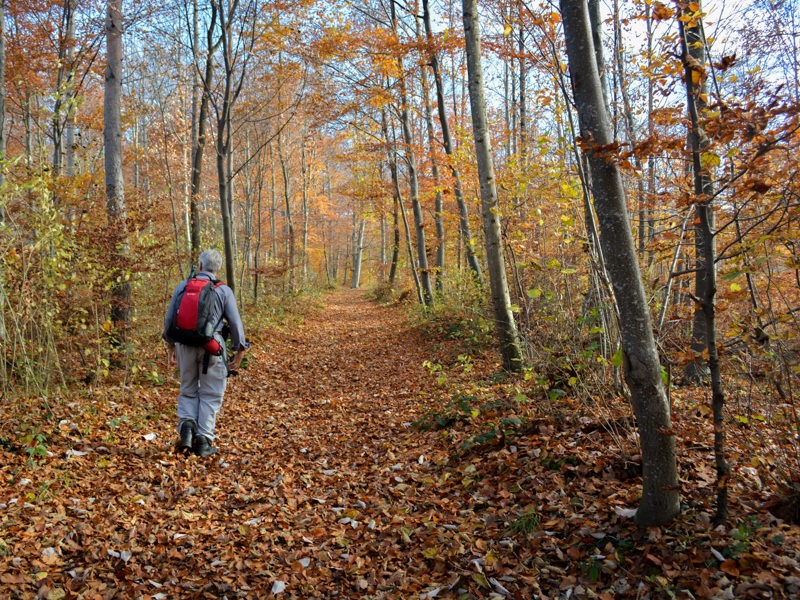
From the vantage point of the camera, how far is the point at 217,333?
5008mm

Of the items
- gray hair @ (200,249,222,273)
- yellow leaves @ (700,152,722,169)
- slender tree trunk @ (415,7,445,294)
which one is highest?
slender tree trunk @ (415,7,445,294)

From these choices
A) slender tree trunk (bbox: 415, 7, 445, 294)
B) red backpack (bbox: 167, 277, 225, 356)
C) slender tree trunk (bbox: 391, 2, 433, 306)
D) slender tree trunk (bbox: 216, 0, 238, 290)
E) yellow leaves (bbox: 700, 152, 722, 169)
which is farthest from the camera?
slender tree trunk (bbox: 391, 2, 433, 306)

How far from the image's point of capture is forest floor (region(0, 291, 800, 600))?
263 cm

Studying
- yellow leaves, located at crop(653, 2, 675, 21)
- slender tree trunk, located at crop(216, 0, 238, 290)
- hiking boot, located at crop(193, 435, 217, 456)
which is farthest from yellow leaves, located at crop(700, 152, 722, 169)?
slender tree trunk, located at crop(216, 0, 238, 290)

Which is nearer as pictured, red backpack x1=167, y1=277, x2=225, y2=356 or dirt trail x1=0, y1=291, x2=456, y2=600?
dirt trail x1=0, y1=291, x2=456, y2=600

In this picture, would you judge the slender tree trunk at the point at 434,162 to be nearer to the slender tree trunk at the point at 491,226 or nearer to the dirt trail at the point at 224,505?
the slender tree trunk at the point at 491,226

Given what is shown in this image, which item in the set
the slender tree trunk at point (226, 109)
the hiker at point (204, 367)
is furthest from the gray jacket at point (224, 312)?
the slender tree trunk at point (226, 109)

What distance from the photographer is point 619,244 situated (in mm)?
2549

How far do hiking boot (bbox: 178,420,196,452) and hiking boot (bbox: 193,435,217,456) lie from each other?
0.19 feet

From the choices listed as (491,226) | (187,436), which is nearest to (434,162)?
(491,226)

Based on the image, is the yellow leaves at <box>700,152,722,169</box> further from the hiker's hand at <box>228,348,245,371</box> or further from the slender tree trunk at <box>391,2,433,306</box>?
the slender tree trunk at <box>391,2,433,306</box>

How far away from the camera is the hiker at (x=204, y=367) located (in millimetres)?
4914

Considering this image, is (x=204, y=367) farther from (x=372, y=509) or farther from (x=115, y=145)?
(x=115, y=145)

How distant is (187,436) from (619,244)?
175 inches
